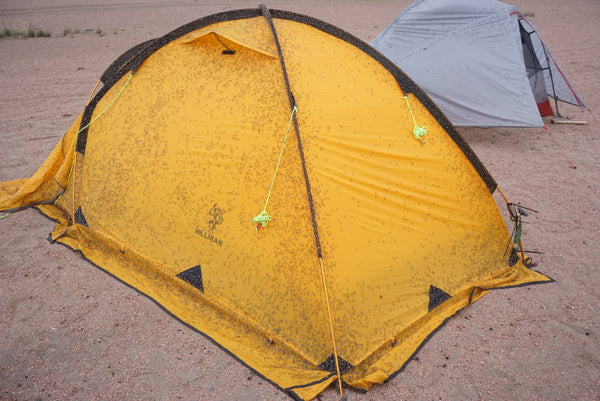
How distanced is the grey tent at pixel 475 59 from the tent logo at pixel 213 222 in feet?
13.8

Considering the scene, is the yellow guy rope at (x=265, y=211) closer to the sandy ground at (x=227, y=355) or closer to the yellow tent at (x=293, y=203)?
the yellow tent at (x=293, y=203)

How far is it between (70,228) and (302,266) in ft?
7.78

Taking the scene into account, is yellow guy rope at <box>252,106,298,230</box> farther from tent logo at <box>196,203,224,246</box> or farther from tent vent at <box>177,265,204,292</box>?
tent vent at <box>177,265,204,292</box>

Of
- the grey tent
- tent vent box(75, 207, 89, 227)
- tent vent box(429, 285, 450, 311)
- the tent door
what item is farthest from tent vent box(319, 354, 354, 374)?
the tent door

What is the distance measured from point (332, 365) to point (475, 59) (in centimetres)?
499

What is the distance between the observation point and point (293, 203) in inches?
106

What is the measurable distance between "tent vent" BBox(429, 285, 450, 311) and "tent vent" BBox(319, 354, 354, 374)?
0.77 m

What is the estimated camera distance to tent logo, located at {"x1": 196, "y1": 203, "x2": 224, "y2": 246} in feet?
9.57

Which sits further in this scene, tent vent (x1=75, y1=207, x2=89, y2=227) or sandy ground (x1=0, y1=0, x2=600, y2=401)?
tent vent (x1=75, y1=207, x2=89, y2=227)

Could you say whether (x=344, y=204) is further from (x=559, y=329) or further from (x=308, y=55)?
(x=559, y=329)

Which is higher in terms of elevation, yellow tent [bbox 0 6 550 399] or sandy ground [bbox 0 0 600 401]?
yellow tent [bbox 0 6 550 399]

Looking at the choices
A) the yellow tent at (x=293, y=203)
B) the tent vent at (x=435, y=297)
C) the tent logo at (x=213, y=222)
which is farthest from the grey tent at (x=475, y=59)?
the tent logo at (x=213, y=222)

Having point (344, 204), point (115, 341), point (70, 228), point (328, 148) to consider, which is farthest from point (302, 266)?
point (70, 228)

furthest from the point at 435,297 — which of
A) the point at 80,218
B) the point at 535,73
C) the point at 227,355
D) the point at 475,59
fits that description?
the point at 535,73
